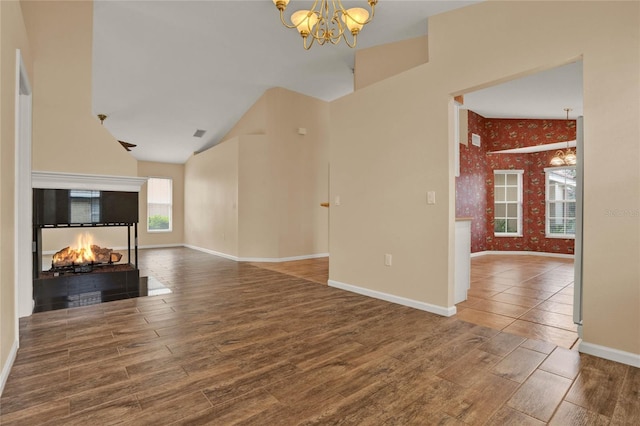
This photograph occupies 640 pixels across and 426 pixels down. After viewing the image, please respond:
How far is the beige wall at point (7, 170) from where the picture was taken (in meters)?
1.91

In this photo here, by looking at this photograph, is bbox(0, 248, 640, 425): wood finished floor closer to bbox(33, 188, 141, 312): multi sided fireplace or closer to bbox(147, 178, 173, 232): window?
bbox(33, 188, 141, 312): multi sided fireplace

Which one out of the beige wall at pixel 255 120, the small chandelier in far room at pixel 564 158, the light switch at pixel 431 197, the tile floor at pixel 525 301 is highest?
the beige wall at pixel 255 120

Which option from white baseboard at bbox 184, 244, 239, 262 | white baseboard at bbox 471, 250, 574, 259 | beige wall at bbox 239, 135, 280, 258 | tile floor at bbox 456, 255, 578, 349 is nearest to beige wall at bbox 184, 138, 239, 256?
white baseboard at bbox 184, 244, 239, 262

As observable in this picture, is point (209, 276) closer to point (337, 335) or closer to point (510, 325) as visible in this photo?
point (337, 335)

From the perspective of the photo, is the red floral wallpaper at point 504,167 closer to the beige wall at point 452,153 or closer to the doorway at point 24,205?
the beige wall at point 452,153

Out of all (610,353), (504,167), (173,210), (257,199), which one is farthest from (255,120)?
(610,353)

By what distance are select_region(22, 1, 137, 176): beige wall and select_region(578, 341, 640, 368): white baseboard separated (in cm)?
514

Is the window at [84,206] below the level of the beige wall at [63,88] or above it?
below

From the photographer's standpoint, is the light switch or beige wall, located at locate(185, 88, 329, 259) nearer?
the light switch

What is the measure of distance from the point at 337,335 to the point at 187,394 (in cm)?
123

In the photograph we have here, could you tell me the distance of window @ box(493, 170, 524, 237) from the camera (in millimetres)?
8141

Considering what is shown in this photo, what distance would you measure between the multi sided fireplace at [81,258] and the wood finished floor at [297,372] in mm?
722

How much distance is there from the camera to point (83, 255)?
435cm

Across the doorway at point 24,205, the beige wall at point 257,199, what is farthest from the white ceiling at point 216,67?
the doorway at point 24,205
